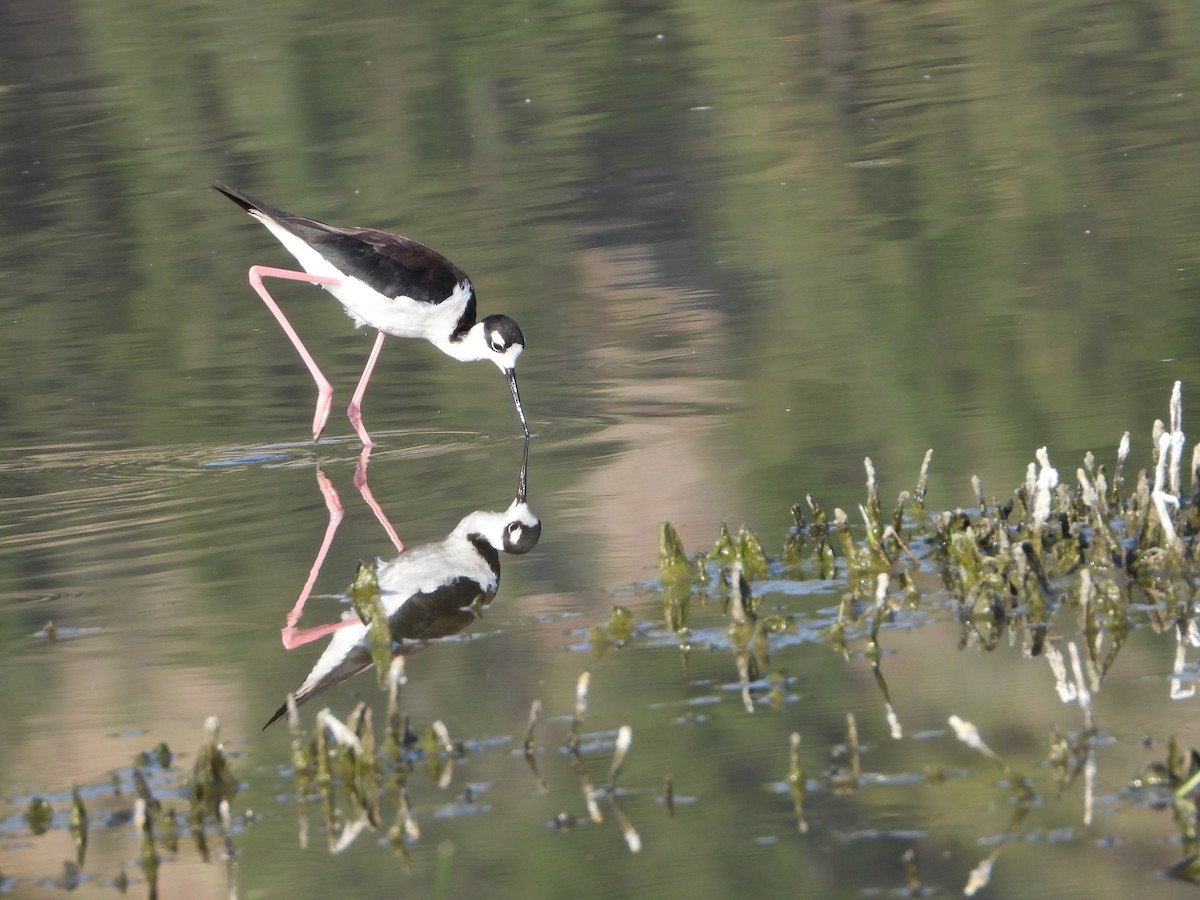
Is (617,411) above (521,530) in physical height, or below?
above

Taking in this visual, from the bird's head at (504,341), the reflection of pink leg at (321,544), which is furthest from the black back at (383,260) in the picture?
the reflection of pink leg at (321,544)

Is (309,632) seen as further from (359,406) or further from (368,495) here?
(359,406)

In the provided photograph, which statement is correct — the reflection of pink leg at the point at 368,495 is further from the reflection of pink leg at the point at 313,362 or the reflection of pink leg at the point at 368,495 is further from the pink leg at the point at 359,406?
the reflection of pink leg at the point at 313,362

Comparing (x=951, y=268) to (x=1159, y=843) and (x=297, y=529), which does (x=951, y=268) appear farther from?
(x=1159, y=843)

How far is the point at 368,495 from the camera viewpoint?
7000 millimetres

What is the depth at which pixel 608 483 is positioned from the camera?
672 centimetres

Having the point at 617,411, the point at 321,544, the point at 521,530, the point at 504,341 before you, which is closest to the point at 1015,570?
the point at 521,530

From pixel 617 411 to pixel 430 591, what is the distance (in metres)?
2.31

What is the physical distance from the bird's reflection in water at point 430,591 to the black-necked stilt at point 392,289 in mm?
1709

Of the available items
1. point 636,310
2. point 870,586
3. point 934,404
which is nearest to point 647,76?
point 636,310

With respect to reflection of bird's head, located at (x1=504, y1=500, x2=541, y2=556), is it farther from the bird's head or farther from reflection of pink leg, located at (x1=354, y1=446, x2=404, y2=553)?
the bird's head

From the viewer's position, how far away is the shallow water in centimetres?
398

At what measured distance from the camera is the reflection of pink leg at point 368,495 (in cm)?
630

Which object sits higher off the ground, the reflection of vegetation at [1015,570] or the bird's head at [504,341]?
the bird's head at [504,341]
